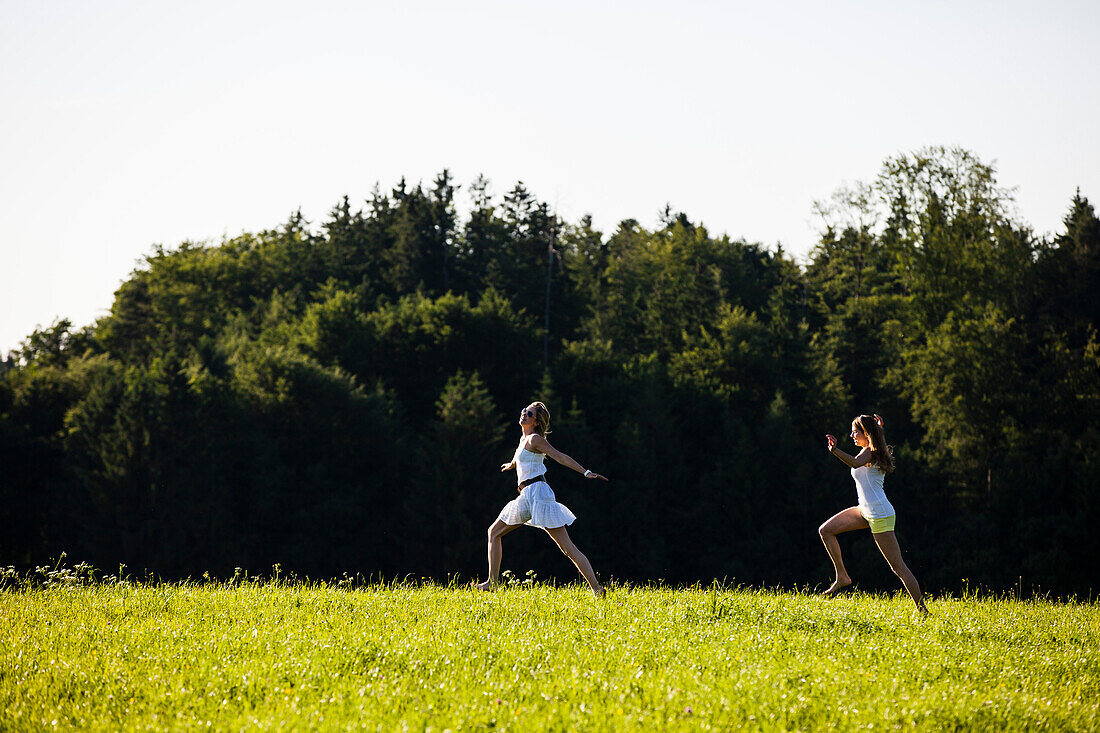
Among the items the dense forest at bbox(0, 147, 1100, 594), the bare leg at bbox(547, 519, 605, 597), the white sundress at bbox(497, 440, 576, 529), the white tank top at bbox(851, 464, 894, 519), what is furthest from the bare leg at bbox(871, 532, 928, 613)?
the dense forest at bbox(0, 147, 1100, 594)

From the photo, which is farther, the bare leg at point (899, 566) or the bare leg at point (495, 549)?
the bare leg at point (495, 549)

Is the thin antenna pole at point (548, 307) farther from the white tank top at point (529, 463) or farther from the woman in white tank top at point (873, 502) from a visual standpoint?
the woman in white tank top at point (873, 502)

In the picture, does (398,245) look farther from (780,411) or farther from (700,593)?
(700,593)

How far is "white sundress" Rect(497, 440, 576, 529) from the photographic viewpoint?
10203 mm

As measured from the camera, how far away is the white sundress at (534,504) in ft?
33.5

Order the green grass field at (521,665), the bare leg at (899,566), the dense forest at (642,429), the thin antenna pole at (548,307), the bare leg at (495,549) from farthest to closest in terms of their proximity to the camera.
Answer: the thin antenna pole at (548,307), the dense forest at (642,429), the bare leg at (495,549), the bare leg at (899,566), the green grass field at (521,665)

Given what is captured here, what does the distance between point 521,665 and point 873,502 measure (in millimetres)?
4819

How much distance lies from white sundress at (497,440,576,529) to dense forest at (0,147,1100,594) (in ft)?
109

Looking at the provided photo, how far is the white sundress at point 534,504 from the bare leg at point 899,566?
3256mm

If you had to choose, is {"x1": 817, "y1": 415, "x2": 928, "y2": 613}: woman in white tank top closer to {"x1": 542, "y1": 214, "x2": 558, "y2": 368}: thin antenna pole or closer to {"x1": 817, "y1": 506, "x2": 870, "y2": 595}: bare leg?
{"x1": 817, "y1": 506, "x2": 870, "y2": 595}: bare leg

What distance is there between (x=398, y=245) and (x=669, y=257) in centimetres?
1909

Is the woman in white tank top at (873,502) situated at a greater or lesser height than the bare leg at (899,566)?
greater

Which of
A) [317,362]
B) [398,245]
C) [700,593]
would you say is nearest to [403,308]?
[317,362]

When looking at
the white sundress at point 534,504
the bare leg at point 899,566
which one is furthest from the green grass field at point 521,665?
the white sundress at point 534,504
